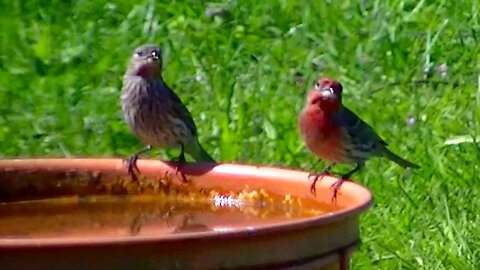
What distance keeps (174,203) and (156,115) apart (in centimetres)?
165

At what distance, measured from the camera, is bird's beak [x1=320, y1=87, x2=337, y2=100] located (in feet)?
15.4

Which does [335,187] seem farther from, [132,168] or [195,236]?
[195,236]

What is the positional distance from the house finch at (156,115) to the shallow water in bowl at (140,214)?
1.57m

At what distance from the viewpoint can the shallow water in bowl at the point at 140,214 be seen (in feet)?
9.94

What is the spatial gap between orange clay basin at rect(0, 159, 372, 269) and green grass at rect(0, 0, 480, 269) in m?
1.35

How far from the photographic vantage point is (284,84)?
20.4ft

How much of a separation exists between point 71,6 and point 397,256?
137 inches

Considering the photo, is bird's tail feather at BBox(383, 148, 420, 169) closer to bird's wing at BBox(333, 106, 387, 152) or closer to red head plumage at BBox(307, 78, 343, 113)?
bird's wing at BBox(333, 106, 387, 152)

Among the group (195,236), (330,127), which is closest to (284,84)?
(330,127)

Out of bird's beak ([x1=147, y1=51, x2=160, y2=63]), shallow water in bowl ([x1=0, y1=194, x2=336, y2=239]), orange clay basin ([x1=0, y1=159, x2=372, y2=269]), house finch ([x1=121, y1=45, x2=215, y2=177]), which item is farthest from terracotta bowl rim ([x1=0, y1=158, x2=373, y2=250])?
bird's beak ([x1=147, y1=51, x2=160, y2=63])

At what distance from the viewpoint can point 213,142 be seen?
5605 mm

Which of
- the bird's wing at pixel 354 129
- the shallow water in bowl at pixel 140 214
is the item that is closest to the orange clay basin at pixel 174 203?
the shallow water in bowl at pixel 140 214

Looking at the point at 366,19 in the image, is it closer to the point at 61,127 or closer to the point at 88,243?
the point at 61,127

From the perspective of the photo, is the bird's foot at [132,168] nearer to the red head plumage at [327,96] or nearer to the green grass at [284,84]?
the green grass at [284,84]
